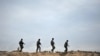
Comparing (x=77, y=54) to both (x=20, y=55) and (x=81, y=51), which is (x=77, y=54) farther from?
(x=20, y=55)

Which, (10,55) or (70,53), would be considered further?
(70,53)

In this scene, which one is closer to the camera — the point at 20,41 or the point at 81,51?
the point at 20,41

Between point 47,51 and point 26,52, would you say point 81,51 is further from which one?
point 26,52

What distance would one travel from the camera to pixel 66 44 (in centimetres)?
3762

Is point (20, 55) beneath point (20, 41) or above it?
beneath

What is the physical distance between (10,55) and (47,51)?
6763 mm

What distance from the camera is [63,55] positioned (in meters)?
38.0

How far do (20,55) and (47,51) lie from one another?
213 inches

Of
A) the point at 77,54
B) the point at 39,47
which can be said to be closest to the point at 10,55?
the point at 39,47

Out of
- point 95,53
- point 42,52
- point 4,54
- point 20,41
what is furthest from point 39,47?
point 95,53

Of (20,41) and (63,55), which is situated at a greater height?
(20,41)

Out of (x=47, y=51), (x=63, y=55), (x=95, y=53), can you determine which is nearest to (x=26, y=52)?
(x=47, y=51)

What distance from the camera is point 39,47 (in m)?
37.7

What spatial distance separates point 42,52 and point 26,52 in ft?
9.42
